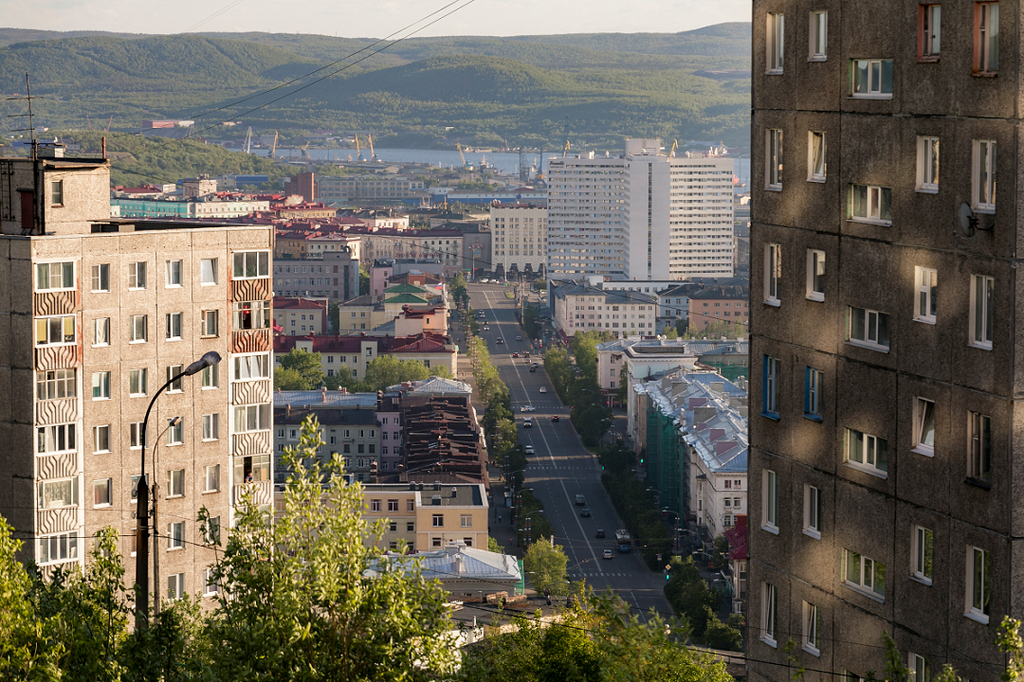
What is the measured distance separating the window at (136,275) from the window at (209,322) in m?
0.85

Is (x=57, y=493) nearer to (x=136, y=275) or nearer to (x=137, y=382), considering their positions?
(x=137, y=382)

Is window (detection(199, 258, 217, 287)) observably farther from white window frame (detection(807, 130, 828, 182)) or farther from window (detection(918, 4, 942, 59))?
window (detection(918, 4, 942, 59))

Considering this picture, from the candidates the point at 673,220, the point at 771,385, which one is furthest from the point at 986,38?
the point at 673,220

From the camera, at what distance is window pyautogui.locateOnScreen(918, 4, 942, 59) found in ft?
34.4

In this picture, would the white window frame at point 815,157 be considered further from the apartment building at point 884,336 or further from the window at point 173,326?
the window at point 173,326

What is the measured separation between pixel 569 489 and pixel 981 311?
54.3 m

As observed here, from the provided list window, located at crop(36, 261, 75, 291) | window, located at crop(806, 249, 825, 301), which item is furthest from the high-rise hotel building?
window, located at crop(806, 249, 825, 301)

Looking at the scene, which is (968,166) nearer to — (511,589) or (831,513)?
(831,513)

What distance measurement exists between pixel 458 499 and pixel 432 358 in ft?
113

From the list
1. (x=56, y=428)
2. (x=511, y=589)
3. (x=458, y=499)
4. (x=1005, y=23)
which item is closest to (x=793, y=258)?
(x=1005, y=23)

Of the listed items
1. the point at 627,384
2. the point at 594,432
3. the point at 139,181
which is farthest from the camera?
the point at 139,181

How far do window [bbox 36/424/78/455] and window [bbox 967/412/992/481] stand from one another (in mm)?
10147

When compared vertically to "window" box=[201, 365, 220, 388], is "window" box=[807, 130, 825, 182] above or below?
above

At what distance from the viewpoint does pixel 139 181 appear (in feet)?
623
